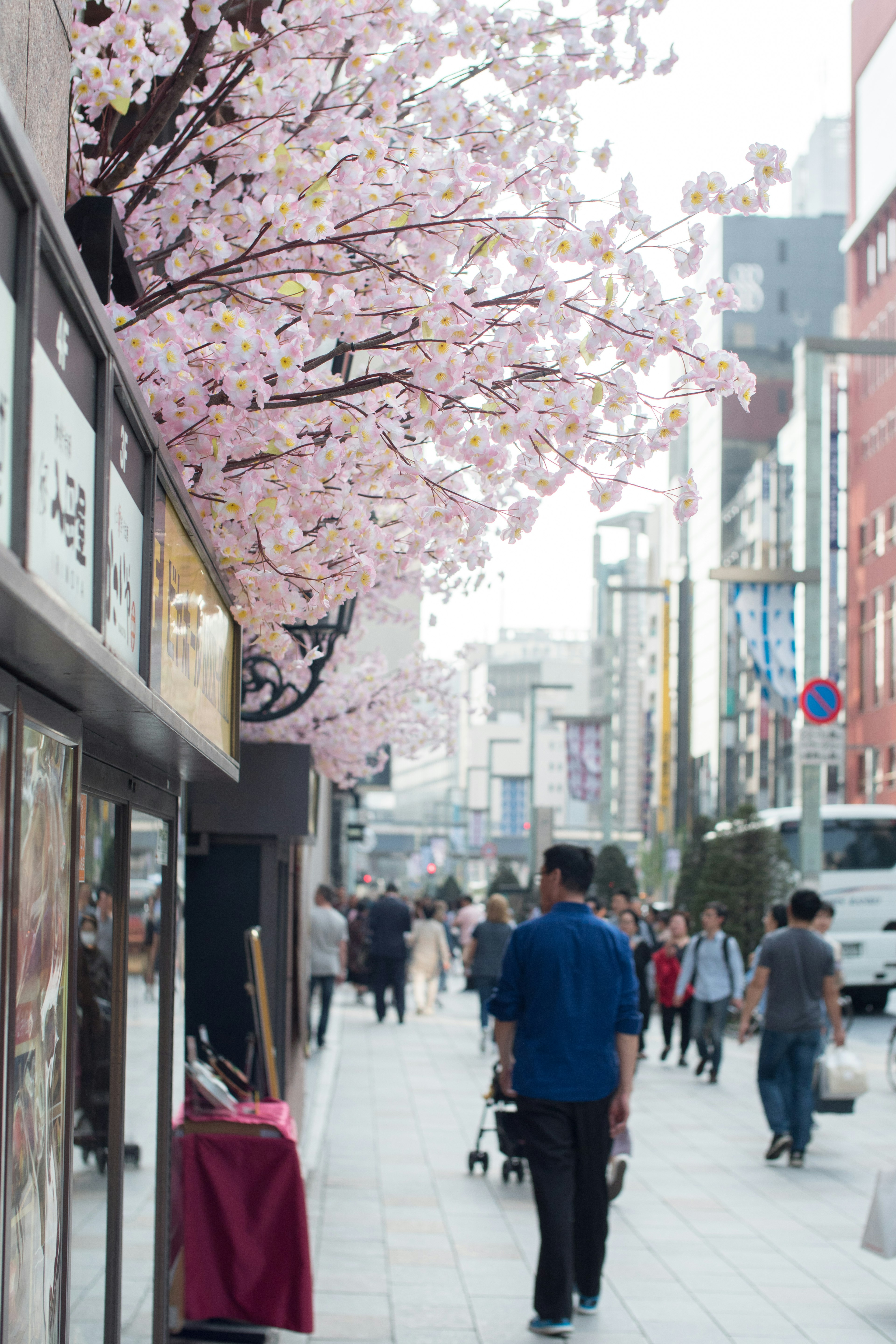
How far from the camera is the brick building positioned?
181 ft

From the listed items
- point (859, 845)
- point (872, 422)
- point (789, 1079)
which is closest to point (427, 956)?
point (859, 845)

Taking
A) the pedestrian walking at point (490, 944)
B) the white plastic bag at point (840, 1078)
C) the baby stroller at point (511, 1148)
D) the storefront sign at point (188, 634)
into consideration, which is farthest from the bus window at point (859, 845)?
the storefront sign at point (188, 634)

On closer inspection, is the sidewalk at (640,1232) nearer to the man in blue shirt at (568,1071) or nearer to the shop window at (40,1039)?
the man in blue shirt at (568,1071)

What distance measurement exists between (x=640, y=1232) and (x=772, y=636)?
9.54 m

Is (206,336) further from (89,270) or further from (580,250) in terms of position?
(580,250)

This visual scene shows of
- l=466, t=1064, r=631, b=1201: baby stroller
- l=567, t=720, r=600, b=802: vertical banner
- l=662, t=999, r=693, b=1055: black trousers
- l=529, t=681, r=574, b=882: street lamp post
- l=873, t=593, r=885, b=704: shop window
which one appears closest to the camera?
l=466, t=1064, r=631, b=1201: baby stroller

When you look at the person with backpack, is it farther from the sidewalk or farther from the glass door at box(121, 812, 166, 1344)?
the glass door at box(121, 812, 166, 1344)

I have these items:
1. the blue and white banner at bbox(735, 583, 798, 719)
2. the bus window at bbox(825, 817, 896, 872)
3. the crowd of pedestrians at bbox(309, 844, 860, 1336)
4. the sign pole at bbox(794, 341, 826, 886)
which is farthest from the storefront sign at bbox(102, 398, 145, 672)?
the bus window at bbox(825, 817, 896, 872)

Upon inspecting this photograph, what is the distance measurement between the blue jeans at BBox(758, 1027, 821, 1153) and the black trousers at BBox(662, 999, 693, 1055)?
5.46m

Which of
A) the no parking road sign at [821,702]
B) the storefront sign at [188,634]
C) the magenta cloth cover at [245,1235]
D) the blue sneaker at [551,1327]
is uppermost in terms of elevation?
the no parking road sign at [821,702]

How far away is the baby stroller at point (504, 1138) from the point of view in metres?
6.71

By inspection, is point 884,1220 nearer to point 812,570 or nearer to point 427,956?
point 812,570

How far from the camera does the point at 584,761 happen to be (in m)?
41.8

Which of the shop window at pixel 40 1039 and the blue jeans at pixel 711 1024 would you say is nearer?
the shop window at pixel 40 1039
